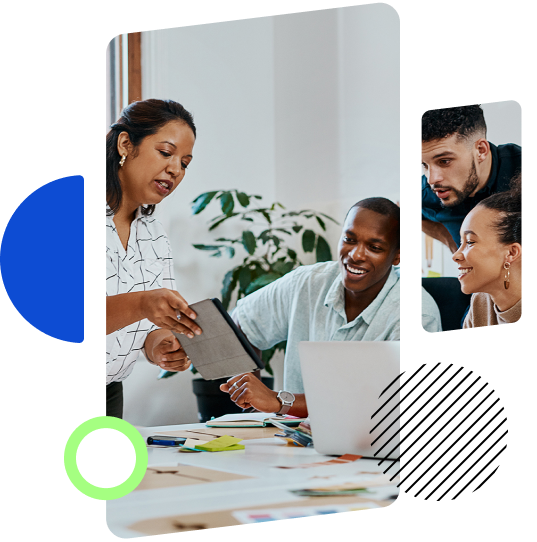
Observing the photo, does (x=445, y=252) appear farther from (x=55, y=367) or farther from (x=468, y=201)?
(x=55, y=367)

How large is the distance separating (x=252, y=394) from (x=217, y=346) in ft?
0.93

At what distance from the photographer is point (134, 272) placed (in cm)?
185

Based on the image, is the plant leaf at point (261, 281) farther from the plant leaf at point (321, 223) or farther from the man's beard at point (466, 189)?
the man's beard at point (466, 189)

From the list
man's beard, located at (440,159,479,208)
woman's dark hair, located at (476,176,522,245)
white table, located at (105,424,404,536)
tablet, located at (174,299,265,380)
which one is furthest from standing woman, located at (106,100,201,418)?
woman's dark hair, located at (476,176,522,245)

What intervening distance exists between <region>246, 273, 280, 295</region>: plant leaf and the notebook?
37cm

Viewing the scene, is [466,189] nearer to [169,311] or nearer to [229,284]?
[229,284]

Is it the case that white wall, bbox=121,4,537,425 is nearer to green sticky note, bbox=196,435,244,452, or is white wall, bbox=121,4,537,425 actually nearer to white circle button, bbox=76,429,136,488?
green sticky note, bbox=196,435,244,452

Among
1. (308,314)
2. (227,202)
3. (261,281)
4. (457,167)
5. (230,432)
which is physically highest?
(457,167)

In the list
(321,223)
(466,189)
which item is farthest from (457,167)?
(321,223)

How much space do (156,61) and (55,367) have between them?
0.99 m

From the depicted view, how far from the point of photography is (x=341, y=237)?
1.90 m

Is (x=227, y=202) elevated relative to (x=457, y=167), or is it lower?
lower

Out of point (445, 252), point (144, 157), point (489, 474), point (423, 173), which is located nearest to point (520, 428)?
point (489, 474)

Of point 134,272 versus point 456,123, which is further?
point 456,123
